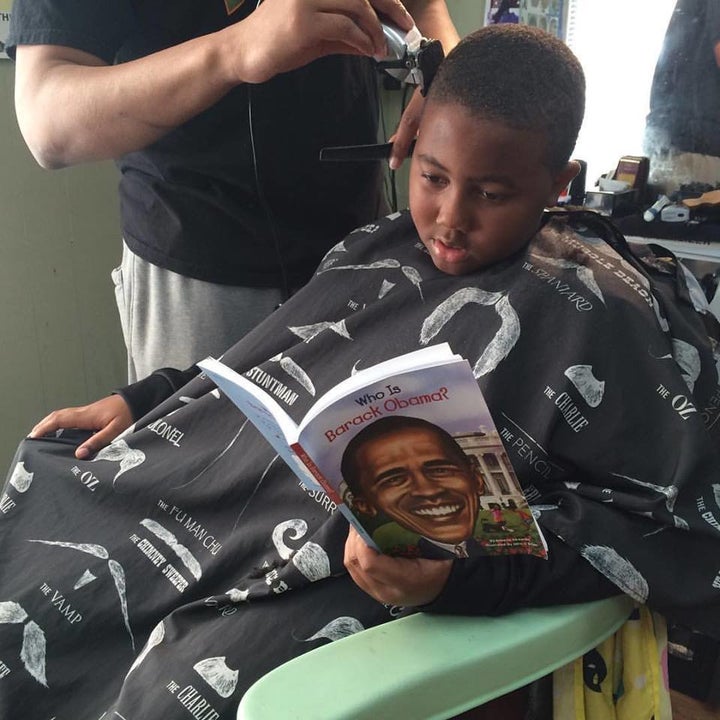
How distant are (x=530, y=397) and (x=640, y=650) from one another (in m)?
0.33

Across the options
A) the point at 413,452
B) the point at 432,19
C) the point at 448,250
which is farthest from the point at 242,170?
the point at 413,452

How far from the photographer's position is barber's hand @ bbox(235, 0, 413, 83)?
33.5 inches

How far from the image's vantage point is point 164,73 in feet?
3.13

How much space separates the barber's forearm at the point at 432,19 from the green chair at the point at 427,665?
3.36ft

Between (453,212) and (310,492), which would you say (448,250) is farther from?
(310,492)

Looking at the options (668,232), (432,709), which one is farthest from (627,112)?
(432,709)

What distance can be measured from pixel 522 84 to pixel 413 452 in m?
0.58

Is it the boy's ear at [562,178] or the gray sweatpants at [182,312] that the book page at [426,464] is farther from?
the gray sweatpants at [182,312]

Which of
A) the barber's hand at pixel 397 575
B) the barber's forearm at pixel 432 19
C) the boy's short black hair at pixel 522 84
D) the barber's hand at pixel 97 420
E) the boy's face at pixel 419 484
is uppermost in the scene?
the barber's forearm at pixel 432 19

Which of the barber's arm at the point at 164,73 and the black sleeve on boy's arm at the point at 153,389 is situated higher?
the barber's arm at the point at 164,73

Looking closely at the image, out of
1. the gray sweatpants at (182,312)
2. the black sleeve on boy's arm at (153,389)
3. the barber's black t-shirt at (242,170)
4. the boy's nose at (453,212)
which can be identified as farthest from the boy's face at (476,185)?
the black sleeve on boy's arm at (153,389)

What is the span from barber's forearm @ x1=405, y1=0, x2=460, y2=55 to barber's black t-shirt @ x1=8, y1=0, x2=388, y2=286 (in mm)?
143

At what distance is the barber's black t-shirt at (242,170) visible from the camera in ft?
3.90

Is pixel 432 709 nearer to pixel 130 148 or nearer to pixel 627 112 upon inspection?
pixel 130 148
